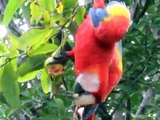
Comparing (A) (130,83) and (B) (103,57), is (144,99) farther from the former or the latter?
(B) (103,57)

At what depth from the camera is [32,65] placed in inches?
20.7

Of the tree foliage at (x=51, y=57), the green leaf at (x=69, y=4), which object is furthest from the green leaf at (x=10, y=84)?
the green leaf at (x=69, y=4)

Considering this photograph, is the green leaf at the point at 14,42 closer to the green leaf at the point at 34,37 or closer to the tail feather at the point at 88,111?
the green leaf at the point at 34,37

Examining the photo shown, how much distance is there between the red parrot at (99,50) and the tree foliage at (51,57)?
0.17 ft

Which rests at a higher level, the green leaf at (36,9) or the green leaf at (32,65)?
the green leaf at (36,9)

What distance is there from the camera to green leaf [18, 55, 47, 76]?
521 mm

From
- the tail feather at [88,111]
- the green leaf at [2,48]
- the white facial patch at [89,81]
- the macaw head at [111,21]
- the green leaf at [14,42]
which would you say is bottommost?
the tail feather at [88,111]

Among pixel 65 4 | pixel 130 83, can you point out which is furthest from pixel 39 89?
pixel 65 4

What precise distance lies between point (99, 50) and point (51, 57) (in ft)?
0.29

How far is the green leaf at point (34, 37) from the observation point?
0.47 metres

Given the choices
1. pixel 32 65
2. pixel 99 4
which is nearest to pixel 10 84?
pixel 32 65

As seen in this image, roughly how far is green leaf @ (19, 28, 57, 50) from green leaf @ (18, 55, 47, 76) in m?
0.05

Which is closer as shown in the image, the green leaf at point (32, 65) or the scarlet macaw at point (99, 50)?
the scarlet macaw at point (99, 50)

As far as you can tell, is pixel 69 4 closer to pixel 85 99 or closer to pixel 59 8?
pixel 59 8
